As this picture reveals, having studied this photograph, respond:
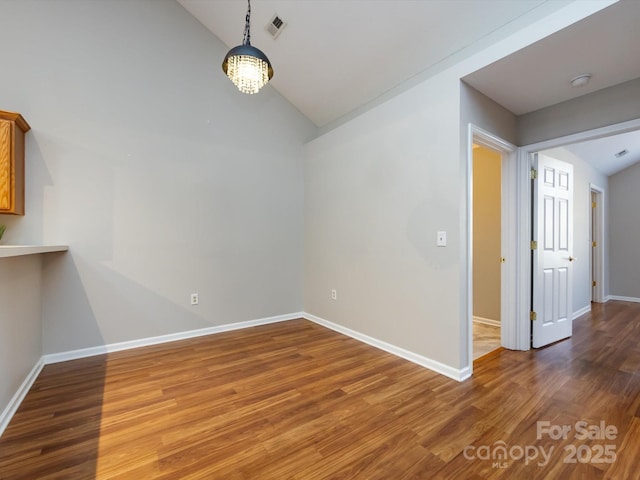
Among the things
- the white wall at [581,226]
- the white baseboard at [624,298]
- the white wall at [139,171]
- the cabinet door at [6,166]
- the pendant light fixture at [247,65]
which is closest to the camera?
the pendant light fixture at [247,65]

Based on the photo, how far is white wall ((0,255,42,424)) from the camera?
1.75m

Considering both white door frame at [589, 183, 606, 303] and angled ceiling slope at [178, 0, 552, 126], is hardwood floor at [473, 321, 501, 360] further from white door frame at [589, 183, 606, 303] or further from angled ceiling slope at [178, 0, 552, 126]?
white door frame at [589, 183, 606, 303]

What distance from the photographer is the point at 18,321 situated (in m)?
2.01

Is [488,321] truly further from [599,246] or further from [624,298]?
[624,298]

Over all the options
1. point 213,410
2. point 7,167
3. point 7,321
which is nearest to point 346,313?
point 213,410

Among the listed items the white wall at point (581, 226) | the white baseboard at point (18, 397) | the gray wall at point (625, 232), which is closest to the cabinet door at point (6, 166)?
the white baseboard at point (18, 397)

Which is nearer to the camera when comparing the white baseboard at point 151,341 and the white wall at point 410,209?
the white wall at point 410,209

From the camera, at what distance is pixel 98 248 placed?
113 inches

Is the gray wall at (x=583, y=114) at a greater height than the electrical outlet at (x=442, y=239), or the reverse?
the gray wall at (x=583, y=114)

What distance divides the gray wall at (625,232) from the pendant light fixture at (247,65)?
7.09m

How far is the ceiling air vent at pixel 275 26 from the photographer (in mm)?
2994

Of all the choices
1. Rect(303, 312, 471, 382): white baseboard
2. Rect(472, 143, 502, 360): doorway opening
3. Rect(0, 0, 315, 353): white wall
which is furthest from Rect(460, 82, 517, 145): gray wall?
Rect(0, 0, 315, 353): white wall

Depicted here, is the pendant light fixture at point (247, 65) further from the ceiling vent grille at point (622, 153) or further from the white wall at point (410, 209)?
the ceiling vent grille at point (622, 153)

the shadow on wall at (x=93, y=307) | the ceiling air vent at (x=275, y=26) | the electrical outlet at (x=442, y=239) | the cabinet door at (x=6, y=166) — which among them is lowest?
the shadow on wall at (x=93, y=307)
